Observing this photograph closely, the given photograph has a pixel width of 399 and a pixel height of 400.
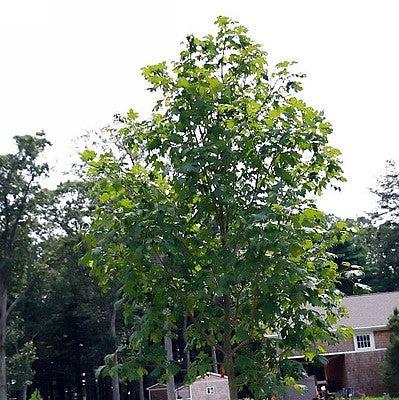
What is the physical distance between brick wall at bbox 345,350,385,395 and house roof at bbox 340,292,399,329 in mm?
1537

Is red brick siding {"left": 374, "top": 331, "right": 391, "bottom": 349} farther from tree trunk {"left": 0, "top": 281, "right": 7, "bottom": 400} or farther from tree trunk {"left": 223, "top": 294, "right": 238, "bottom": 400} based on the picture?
tree trunk {"left": 223, "top": 294, "right": 238, "bottom": 400}

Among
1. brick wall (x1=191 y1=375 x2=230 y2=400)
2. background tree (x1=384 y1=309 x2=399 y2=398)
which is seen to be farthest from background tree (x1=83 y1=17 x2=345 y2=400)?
brick wall (x1=191 y1=375 x2=230 y2=400)

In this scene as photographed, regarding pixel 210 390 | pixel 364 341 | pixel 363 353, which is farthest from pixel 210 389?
pixel 364 341

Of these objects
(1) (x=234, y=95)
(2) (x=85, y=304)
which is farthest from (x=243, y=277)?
(2) (x=85, y=304)

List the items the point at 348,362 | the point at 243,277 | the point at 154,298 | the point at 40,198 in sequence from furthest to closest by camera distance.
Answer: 1. the point at 40,198
2. the point at 348,362
3. the point at 154,298
4. the point at 243,277

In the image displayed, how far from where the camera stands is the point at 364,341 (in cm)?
3734

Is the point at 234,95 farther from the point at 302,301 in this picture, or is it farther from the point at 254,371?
the point at 254,371

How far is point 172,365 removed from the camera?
802 cm

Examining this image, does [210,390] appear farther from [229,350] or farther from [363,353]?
[229,350]

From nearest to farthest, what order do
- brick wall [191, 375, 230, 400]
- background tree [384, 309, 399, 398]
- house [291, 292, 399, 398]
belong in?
background tree [384, 309, 399, 398] < brick wall [191, 375, 230, 400] < house [291, 292, 399, 398]

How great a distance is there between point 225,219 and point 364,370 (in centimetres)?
3112

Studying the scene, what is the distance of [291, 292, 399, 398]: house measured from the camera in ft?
120

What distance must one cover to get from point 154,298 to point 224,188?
1.43 meters

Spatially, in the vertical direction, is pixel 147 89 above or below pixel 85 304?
below
